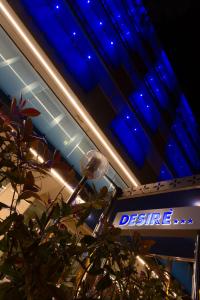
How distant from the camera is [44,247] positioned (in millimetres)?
962

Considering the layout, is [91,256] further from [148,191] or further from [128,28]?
[128,28]

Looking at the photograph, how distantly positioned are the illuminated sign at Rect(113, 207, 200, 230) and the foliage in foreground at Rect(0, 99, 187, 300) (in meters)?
1.16

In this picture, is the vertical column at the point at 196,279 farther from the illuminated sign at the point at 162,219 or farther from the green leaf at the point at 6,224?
the green leaf at the point at 6,224

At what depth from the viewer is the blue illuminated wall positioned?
27.3 feet

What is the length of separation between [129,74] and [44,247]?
11070mm

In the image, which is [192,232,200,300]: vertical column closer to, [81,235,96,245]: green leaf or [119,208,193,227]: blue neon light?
[119,208,193,227]: blue neon light

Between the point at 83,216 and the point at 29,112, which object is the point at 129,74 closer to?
the point at 29,112

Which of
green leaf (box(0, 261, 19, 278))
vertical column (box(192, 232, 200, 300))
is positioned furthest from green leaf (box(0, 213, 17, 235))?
vertical column (box(192, 232, 200, 300))

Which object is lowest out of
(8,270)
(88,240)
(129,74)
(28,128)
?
(8,270)

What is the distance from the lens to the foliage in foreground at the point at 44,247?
911mm

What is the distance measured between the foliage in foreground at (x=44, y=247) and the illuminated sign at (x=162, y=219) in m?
1.16

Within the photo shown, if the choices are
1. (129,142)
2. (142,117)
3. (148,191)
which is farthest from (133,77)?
(148,191)

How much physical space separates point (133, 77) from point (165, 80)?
3700 millimetres

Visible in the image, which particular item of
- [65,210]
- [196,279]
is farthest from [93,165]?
[65,210]
